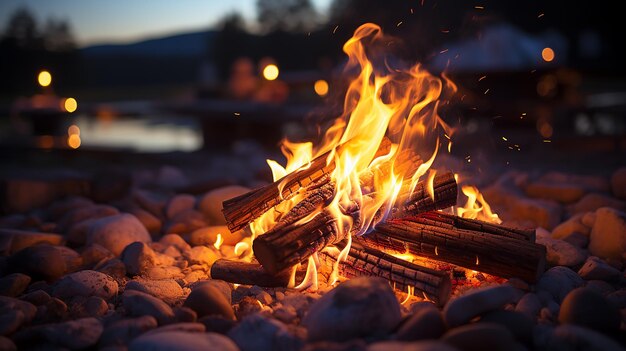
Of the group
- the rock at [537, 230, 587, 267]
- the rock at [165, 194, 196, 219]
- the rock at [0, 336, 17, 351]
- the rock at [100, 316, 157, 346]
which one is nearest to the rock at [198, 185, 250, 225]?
the rock at [165, 194, 196, 219]

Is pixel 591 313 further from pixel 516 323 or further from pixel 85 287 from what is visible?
pixel 85 287

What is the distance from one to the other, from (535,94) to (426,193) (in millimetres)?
11008

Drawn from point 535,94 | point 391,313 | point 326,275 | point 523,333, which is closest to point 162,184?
point 326,275

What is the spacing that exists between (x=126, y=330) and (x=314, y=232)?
1066 mm

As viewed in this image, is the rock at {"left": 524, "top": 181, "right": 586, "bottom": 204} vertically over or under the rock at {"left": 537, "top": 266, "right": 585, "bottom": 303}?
over

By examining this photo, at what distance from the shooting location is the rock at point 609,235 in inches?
139

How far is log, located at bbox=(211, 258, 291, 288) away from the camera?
121 inches

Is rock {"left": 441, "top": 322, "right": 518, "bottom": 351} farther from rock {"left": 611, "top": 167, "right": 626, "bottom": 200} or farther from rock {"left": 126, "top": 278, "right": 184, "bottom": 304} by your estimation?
rock {"left": 611, "top": 167, "right": 626, "bottom": 200}

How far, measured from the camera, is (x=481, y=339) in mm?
2160

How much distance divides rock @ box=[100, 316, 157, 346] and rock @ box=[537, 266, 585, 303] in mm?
2056

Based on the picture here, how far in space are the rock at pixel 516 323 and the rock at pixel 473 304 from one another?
0.15 feet

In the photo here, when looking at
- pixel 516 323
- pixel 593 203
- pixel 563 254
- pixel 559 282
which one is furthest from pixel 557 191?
pixel 516 323

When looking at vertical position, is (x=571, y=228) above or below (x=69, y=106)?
below

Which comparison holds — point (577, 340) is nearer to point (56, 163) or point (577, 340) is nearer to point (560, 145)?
point (560, 145)
